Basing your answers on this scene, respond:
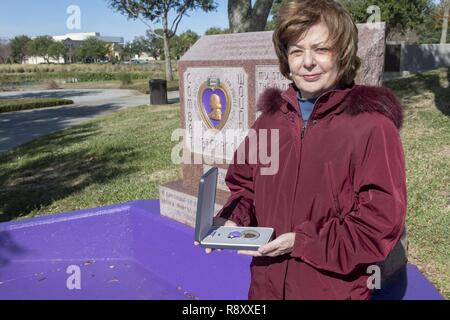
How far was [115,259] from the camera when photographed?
171 inches

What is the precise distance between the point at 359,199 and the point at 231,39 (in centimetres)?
279

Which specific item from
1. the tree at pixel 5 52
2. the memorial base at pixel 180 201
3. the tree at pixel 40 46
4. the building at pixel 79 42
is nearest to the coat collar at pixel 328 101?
the memorial base at pixel 180 201

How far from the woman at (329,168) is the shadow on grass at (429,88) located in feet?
22.0

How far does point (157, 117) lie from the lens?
12.2 meters

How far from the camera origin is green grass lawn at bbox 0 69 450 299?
387 cm

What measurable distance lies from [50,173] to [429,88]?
8.21 m

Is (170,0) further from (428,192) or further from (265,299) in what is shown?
(265,299)

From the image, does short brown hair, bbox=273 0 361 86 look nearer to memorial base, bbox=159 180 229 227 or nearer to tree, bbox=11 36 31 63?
memorial base, bbox=159 180 229 227

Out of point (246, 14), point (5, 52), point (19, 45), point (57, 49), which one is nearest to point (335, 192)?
point (246, 14)

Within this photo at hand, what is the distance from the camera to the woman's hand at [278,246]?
4.74 feet

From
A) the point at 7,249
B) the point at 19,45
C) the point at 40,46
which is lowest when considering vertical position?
the point at 7,249

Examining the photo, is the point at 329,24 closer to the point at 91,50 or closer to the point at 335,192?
the point at 335,192

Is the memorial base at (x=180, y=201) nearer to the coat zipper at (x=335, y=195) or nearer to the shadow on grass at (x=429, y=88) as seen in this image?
the coat zipper at (x=335, y=195)

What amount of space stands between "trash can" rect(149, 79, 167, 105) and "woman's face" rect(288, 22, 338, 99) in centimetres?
1416
